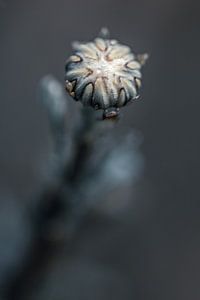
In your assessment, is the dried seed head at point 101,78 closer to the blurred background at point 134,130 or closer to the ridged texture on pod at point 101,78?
the ridged texture on pod at point 101,78

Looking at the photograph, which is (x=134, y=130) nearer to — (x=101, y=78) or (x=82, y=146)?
(x=82, y=146)

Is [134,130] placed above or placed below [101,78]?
above

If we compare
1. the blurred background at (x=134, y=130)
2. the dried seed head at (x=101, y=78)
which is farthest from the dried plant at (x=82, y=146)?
the blurred background at (x=134, y=130)

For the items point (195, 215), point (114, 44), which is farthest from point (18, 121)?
point (114, 44)

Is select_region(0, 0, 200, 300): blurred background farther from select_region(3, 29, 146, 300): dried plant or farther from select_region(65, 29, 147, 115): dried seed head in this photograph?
select_region(65, 29, 147, 115): dried seed head

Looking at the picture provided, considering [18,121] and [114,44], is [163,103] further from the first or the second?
[114,44]

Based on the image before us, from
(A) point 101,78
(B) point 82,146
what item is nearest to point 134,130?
(B) point 82,146

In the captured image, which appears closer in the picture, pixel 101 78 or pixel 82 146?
pixel 101 78
